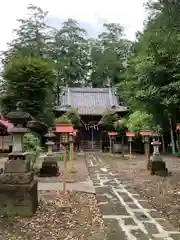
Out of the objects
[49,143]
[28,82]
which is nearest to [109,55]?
[28,82]

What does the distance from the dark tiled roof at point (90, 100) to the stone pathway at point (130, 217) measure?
26.0 meters

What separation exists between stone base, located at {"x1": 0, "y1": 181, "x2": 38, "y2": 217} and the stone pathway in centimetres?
176

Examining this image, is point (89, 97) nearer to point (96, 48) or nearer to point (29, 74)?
point (96, 48)

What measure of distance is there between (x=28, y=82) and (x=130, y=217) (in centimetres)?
1634

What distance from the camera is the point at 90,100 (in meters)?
40.3

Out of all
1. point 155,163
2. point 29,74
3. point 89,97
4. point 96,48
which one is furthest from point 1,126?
point 96,48

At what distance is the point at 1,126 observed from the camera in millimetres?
20219

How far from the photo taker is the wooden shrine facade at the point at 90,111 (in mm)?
36250

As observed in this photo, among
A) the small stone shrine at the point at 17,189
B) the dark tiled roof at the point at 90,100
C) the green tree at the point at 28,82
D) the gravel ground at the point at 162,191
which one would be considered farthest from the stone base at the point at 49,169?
the dark tiled roof at the point at 90,100

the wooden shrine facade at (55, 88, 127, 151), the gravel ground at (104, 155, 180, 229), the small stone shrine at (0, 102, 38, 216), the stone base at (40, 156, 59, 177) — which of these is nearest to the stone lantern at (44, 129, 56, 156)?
the stone base at (40, 156, 59, 177)

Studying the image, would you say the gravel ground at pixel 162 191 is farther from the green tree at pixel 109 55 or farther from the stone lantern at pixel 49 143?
the green tree at pixel 109 55

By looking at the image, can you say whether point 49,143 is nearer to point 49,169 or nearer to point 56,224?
point 49,169

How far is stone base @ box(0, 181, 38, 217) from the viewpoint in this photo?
7.29 m

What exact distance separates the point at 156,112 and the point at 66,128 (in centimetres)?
1849
